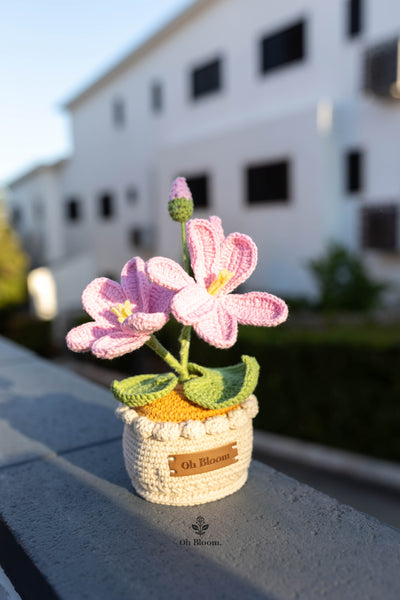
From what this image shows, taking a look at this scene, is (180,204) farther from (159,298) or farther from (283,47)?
(283,47)

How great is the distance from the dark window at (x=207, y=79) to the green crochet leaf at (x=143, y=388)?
1059cm

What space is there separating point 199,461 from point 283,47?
9.77 metres

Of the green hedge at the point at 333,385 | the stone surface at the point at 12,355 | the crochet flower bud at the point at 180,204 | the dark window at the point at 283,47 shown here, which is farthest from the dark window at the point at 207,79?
the crochet flower bud at the point at 180,204

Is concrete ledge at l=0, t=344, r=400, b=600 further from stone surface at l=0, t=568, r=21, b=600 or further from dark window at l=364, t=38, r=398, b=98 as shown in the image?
dark window at l=364, t=38, r=398, b=98

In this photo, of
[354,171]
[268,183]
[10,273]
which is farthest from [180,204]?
[10,273]

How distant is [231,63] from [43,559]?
35.7 feet

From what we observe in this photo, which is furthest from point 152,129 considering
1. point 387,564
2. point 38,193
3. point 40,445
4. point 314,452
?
point 387,564

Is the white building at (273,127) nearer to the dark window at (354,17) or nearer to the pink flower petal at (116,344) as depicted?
the dark window at (354,17)

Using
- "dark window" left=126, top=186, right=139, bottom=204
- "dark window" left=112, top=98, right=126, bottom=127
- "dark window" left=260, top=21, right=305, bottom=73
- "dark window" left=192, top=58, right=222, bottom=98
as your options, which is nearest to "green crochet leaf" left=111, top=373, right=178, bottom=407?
"dark window" left=260, top=21, right=305, bottom=73

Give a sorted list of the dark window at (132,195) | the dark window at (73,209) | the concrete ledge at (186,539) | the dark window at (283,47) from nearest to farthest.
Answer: the concrete ledge at (186,539) < the dark window at (283,47) < the dark window at (132,195) < the dark window at (73,209)

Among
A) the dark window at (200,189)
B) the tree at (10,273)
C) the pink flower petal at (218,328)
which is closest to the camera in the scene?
the pink flower petal at (218,328)

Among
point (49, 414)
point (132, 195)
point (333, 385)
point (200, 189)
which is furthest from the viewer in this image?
point (132, 195)

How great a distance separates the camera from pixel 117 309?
148 centimetres

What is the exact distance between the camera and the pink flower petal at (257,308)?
1.37 meters
